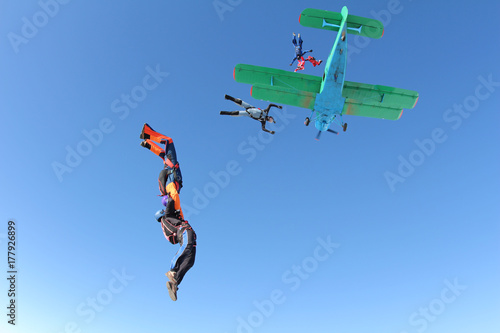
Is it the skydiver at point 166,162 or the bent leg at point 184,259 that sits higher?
the skydiver at point 166,162

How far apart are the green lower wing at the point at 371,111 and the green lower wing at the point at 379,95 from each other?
1.41 ft

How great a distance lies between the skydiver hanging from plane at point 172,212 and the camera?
8430 millimetres

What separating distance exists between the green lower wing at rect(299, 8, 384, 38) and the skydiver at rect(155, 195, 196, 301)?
772 inches

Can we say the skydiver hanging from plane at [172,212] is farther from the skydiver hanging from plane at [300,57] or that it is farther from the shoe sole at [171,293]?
the skydiver hanging from plane at [300,57]

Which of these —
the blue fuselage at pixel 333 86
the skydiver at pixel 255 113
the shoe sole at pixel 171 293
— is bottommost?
the shoe sole at pixel 171 293

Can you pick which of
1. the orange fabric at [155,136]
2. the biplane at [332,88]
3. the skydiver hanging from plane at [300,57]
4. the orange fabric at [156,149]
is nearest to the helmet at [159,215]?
Result: the orange fabric at [156,149]

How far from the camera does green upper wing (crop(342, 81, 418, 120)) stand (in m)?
24.9

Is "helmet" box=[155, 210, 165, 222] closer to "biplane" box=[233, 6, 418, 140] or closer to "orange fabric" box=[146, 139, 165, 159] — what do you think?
"orange fabric" box=[146, 139, 165, 159]

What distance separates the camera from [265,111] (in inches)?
685

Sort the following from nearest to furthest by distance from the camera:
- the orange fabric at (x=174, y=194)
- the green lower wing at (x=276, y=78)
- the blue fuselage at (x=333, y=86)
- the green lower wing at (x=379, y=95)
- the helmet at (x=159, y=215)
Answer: the orange fabric at (x=174, y=194), the helmet at (x=159, y=215), the blue fuselage at (x=333, y=86), the green lower wing at (x=276, y=78), the green lower wing at (x=379, y=95)

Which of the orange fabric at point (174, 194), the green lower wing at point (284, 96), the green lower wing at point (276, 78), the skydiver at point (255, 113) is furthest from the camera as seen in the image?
the green lower wing at point (284, 96)

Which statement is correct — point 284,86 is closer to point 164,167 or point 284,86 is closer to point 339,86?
point 339,86

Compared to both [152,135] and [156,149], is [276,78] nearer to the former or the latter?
[152,135]

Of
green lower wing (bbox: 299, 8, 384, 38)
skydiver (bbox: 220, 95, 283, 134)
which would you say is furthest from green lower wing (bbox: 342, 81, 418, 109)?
skydiver (bbox: 220, 95, 283, 134)
